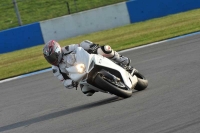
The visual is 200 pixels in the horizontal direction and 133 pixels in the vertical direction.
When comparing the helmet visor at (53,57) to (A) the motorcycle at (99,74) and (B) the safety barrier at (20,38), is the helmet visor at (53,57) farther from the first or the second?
(B) the safety barrier at (20,38)

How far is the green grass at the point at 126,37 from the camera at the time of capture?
51.2 feet

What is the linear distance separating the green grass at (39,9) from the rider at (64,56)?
1594 centimetres

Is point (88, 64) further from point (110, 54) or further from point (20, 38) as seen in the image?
point (20, 38)

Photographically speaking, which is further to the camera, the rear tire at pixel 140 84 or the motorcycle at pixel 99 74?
the rear tire at pixel 140 84

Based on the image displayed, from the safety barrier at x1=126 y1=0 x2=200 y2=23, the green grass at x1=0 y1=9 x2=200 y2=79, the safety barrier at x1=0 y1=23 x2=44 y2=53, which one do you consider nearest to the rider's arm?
the green grass at x1=0 y1=9 x2=200 y2=79

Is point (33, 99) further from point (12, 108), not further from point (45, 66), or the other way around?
point (45, 66)

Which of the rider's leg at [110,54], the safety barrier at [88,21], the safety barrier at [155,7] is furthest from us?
the safety barrier at [155,7]

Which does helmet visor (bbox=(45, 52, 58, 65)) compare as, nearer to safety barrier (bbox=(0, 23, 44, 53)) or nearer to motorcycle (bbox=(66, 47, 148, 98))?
motorcycle (bbox=(66, 47, 148, 98))

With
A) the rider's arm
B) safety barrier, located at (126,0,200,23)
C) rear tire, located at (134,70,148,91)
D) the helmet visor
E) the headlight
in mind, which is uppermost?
the helmet visor

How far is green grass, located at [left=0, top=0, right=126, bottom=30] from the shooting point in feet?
79.3

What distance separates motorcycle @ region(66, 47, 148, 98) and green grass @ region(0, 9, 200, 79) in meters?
6.58

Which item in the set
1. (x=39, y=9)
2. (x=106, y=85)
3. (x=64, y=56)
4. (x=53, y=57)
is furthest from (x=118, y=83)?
(x=39, y=9)

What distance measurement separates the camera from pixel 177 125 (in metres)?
5.62

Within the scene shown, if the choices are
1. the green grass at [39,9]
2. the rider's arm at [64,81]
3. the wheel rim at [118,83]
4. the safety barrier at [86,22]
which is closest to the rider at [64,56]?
the rider's arm at [64,81]
